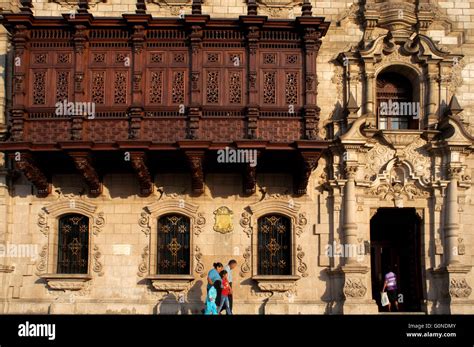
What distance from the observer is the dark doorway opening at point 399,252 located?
22.2m

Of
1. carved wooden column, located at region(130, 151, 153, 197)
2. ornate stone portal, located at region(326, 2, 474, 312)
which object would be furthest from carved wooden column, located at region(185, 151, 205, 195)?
ornate stone portal, located at region(326, 2, 474, 312)

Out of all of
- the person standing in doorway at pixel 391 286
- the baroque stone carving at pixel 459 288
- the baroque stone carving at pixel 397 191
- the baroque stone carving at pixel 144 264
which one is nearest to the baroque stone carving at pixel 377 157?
the baroque stone carving at pixel 397 191

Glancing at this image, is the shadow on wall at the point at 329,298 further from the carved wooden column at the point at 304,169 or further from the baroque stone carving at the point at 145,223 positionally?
the baroque stone carving at the point at 145,223

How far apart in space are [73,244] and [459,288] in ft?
35.5

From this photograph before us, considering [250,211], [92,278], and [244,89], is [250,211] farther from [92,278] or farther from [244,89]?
[92,278]

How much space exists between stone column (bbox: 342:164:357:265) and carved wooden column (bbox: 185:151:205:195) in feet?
13.4

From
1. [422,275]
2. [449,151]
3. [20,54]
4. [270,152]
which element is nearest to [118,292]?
[270,152]

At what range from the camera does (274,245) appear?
22.0 meters

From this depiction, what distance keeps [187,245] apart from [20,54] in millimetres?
6994

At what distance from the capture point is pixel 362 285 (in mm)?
21203

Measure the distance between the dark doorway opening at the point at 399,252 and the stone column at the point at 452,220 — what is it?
83 centimetres

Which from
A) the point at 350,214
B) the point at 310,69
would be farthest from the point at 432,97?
the point at 350,214

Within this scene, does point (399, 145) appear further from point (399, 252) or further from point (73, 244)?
point (73, 244)

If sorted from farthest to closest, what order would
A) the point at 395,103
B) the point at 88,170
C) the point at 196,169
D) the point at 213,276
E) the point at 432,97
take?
the point at 395,103 → the point at 432,97 → the point at 88,170 → the point at 196,169 → the point at 213,276
